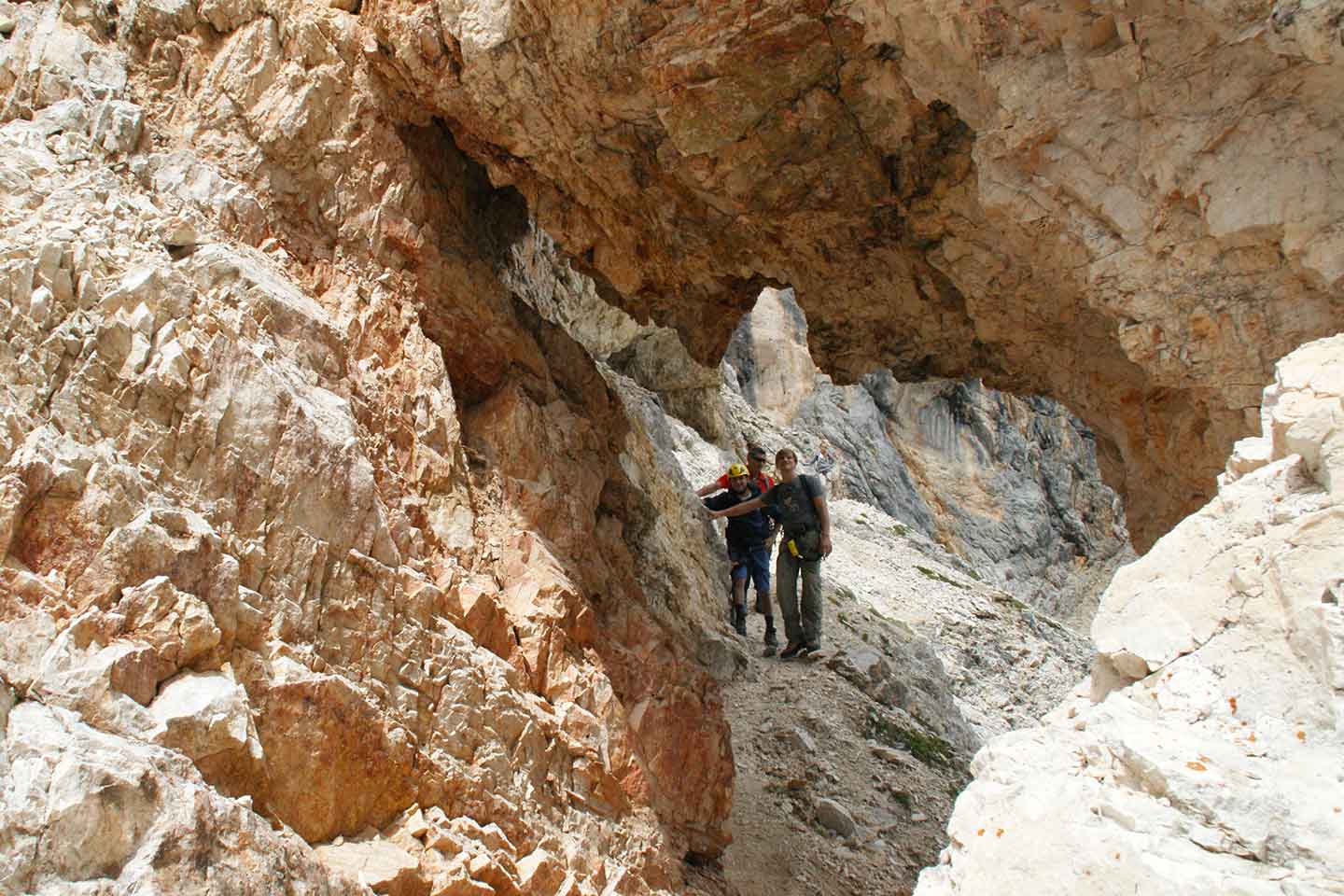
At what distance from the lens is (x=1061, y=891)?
3.01 meters

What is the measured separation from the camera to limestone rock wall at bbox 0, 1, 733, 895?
4.37 meters

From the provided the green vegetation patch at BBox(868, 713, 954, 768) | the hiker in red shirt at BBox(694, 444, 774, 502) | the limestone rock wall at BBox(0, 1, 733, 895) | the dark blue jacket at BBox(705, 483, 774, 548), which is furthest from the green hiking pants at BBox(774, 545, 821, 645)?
the limestone rock wall at BBox(0, 1, 733, 895)

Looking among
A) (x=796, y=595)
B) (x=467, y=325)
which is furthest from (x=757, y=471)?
(x=467, y=325)

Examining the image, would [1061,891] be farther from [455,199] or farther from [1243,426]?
[455,199]

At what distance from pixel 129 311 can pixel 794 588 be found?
25.1ft

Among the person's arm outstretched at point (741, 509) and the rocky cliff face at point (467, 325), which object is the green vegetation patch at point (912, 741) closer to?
the person's arm outstretched at point (741, 509)

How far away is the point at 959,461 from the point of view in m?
32.9

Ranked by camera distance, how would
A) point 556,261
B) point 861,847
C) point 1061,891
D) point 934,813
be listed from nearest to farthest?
point 1061,891, point 861,847, point 934,813, point 556,261

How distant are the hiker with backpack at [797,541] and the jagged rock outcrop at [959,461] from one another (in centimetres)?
1516

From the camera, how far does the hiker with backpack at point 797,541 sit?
33.8 feet

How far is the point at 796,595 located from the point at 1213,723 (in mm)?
7941

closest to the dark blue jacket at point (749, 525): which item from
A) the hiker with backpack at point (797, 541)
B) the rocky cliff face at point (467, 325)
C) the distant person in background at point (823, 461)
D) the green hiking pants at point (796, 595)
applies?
the hiker with backpack at point (797, 541)

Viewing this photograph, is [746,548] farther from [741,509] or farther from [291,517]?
[291,517]

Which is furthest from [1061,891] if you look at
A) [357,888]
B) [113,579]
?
[113,579]
